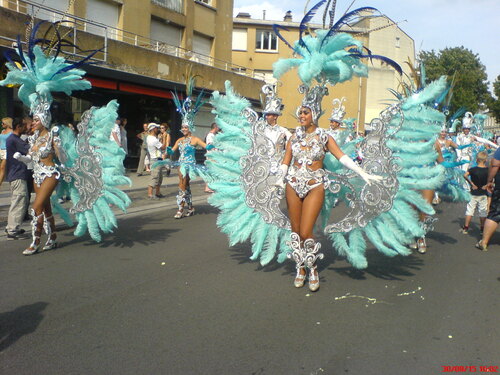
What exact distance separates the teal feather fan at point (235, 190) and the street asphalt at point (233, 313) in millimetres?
396

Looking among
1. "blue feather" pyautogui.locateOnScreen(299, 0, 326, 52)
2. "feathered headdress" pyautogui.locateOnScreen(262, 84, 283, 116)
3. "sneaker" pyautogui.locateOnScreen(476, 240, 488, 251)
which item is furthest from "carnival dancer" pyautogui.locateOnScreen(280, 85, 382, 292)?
"sneaker" pyautogui.locateOnScreen(476, 240, 488, 251)

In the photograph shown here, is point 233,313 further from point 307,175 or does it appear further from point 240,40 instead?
point 240,40

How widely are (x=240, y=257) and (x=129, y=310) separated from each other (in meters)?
2.27

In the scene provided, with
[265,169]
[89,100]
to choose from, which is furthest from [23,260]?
[89,100]

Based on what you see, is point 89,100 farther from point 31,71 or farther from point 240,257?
point 240,257

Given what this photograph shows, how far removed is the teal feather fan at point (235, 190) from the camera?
550 cm

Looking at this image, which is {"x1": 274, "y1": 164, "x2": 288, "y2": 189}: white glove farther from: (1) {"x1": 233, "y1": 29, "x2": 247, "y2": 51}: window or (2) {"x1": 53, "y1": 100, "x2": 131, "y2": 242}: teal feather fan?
(1) {"x1": 233, "y1": 29, "x2": 247, "y2": 51}: window

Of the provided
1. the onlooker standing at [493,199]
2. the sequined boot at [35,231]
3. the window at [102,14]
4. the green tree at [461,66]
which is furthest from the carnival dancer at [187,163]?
the green tree at [461,66]

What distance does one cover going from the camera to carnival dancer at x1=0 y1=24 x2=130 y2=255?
20.9ft

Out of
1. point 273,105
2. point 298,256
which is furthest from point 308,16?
point 298,256

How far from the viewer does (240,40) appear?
35906 millimetres

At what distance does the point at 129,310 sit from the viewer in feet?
14.4

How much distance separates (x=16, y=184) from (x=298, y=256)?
4.76 metres

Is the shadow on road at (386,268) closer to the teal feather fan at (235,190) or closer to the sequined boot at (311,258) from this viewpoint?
the sequined boot at (311,258)
